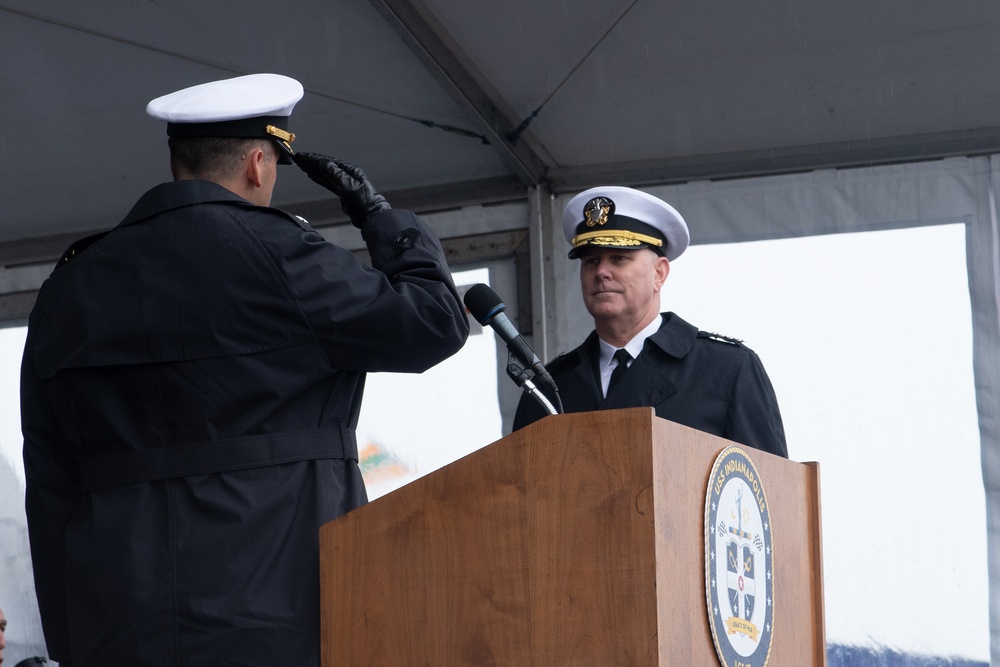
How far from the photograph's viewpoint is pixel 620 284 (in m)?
2.76

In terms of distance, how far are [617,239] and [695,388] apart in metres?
0.44

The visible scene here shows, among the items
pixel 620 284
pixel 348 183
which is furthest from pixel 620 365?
pixel 348 183

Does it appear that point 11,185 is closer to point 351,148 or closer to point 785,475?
point 351,148

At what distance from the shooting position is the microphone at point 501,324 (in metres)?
1.69

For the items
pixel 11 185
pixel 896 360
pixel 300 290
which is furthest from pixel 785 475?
pixel 11 185

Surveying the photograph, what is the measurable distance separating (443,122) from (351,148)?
0.39 meters

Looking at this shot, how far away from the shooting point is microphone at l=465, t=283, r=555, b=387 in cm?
169

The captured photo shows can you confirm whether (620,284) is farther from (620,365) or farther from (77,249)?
(77,249)

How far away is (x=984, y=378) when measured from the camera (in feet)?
11.0

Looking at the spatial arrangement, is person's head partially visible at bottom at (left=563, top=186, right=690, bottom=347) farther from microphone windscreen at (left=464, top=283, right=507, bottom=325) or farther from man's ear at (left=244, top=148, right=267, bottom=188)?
man's ear at (left=244, top=148, right=267, bottom=188)

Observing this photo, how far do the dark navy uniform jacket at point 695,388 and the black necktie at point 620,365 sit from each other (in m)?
0.03

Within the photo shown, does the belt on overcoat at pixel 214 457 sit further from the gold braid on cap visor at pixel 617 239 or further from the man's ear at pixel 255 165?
the gold braid on cap visor at pixel 617 239

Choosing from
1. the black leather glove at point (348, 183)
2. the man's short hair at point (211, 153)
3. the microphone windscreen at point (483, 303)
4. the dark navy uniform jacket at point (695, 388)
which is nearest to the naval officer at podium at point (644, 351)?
the dark navy uniform jacket at point (695, 388)

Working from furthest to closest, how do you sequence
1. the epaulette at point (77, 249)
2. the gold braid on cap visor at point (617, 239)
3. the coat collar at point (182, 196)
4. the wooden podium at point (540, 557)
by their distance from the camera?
1. the gold braid on cap visor at point (617, 239)
2. the epaulette at point (77, 249)
3. the coat collar at point (182, 196)
4. the wooden podium at point (540, 557)
